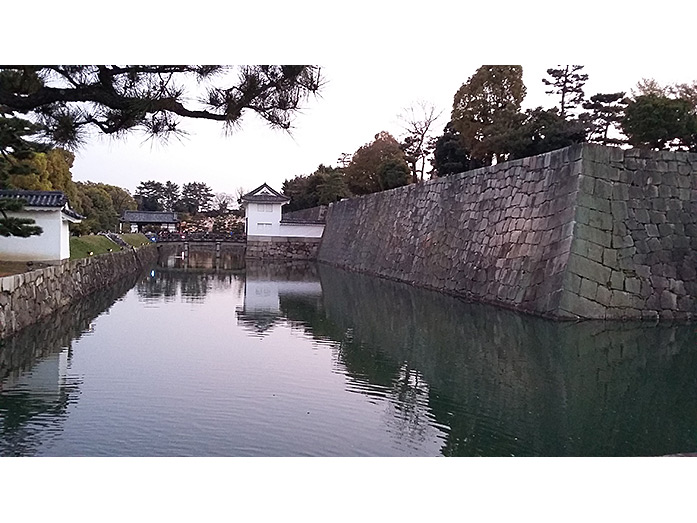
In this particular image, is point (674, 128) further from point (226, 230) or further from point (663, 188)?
point (226, 230)

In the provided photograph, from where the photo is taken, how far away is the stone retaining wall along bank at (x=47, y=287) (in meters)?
5.70

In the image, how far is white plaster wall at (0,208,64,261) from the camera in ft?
24.6

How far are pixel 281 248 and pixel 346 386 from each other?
56.9ft

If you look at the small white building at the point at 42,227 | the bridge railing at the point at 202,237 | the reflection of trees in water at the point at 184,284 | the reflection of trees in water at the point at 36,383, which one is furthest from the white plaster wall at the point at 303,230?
the reflection of trees in water at the point at 36,383

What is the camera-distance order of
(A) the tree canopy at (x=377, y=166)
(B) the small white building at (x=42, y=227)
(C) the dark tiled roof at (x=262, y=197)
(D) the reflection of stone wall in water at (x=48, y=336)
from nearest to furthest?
1. (D) the reflection of stone wall in water at (x=48, y=336)
2. (B) the small white building at (x=42, y=227)
3. (A) the tree canopy at (x=377, y=166)
4. (C) the dark tiled roof at (x=262, y=197)

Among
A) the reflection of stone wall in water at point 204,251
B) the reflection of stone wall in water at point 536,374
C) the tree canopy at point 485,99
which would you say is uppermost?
the tree canopy at point 485,99

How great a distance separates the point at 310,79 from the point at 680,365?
3.49 metres

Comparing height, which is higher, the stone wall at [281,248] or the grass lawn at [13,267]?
the grass lawn at [13,267]

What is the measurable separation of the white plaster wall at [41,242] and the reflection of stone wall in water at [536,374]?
337cm

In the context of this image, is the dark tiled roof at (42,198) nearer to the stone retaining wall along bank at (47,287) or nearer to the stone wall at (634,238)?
the stone retaining wall along bank at (47,287)

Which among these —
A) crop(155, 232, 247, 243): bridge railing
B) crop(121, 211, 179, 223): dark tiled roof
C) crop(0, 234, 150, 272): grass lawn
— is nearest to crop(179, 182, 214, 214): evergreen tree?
crop(121, 211, 179, 223): dark tiled roof

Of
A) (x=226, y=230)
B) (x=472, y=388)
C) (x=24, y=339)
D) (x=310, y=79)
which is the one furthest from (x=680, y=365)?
(x=226, y=230)

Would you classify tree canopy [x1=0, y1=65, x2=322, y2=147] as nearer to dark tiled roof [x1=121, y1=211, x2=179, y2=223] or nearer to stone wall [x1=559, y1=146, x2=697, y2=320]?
stone wall [x1=559, y1=146, x2=697, y2=320]

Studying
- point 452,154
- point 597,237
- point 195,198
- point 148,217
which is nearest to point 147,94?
point 597,237
